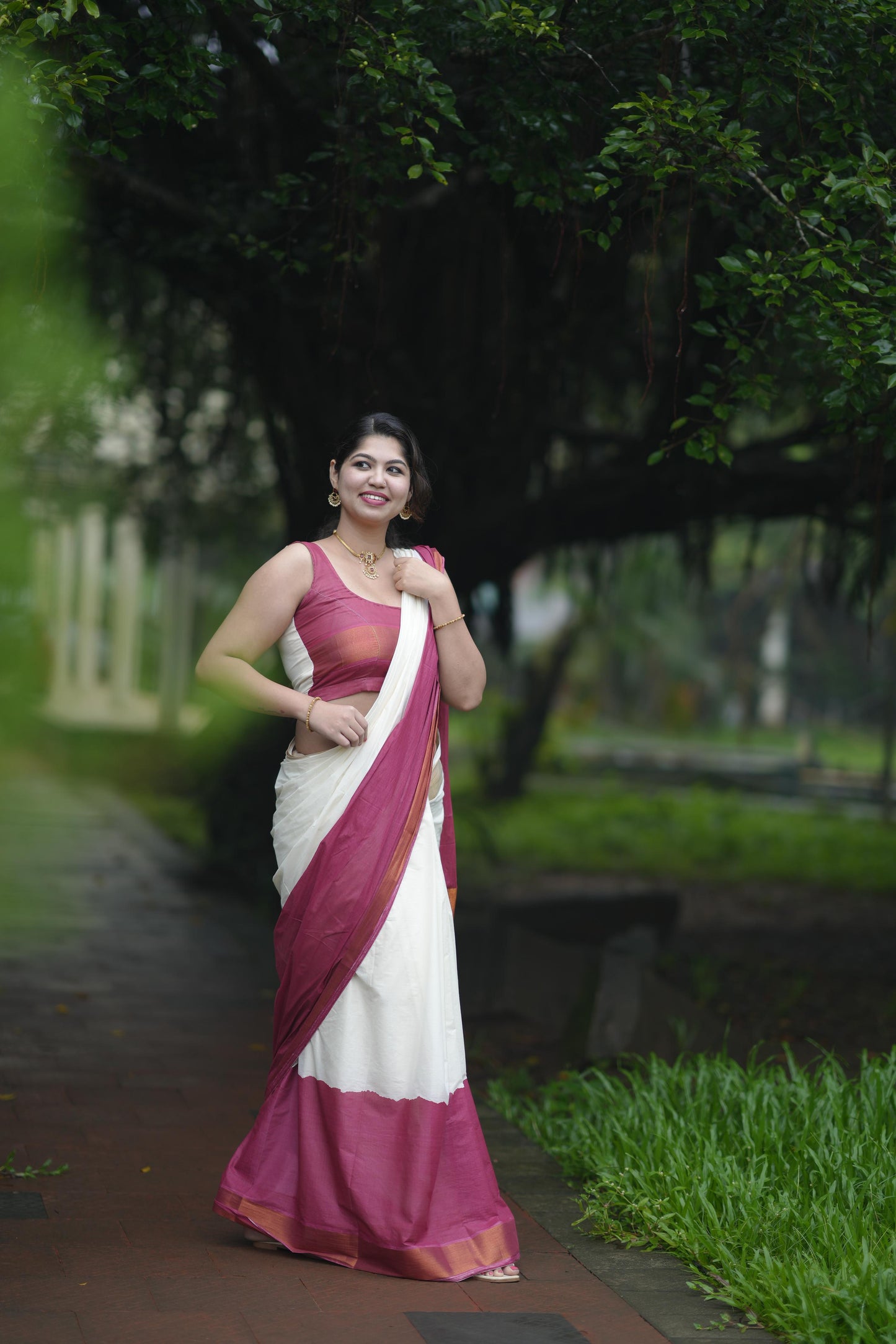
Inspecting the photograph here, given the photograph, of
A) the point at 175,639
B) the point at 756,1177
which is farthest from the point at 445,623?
the point at 175,639

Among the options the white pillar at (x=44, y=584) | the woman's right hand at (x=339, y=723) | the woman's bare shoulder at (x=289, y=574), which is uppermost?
the white pillar at (x=44, y=584)

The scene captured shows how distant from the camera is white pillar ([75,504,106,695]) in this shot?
84.4 feet

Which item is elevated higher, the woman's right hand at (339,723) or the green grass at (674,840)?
the woman's right hand at (339,723)

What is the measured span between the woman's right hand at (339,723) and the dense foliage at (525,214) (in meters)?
1.48

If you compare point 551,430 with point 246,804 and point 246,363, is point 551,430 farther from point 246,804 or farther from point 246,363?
point 246,804

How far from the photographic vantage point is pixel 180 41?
12.4 ft

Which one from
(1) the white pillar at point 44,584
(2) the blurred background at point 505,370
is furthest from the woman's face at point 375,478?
(1) the white pillar at point 44,584

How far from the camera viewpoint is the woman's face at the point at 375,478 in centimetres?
342

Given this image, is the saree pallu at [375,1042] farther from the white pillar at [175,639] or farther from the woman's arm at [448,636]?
the white pillar at [175,639]

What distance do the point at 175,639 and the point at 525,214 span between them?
1572cm

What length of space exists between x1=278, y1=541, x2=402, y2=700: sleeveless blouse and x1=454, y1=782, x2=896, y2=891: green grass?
731 cm

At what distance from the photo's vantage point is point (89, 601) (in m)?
25.6

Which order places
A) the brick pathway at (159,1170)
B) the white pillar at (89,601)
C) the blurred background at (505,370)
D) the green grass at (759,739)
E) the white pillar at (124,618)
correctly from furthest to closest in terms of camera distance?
the green grass at (759,739) → the white pillar at (89,601) → the white pillar at (124,618) → the blurred background at (505,370) → the brick pathway at (159,1170)

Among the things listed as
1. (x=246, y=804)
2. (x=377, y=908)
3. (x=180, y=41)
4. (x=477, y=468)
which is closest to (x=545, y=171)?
(x=180, y=41)
